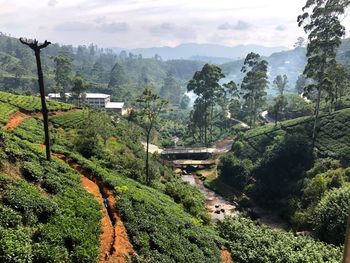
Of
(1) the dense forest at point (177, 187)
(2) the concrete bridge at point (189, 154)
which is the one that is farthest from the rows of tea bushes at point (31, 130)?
(2) the concrete bridge at point (189, 154)

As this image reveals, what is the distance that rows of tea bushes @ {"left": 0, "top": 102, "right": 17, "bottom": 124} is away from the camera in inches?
1366

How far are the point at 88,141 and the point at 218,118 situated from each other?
64369 millimetres

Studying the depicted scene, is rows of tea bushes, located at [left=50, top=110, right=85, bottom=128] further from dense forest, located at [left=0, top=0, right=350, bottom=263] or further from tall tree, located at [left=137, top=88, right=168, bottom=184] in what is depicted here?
tall tree, located at [left=137, top=88, right=168, bottom=184]

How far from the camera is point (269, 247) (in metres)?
22.4

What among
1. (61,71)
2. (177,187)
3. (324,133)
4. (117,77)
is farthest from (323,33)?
(117,77)

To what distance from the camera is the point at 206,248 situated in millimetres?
20922

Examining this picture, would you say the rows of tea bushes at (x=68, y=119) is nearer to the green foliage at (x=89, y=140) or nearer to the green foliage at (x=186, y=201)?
the green foliage at (x=89, y=140)

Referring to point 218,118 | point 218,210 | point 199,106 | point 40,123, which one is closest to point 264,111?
point 218,118

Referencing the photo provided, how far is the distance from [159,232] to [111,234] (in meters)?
3.21

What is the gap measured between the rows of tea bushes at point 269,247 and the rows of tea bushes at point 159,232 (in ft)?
5.15

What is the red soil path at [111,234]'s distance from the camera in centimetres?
1584

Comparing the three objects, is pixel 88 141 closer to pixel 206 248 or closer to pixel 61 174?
pixel 61 174

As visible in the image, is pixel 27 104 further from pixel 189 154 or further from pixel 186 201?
pixel 189 154

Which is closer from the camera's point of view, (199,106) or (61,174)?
(61,174)
